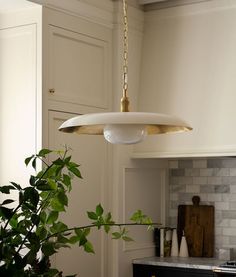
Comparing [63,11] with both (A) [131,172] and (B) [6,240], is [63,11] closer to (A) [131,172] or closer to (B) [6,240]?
(A) [131,172]

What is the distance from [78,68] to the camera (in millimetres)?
4336

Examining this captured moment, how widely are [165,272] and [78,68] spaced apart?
5.41 feet

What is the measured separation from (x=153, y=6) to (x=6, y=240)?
4002mm

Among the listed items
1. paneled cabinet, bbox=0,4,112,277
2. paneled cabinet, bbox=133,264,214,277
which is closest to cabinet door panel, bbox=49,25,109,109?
paneled cabinet, bbox=0,4,112,277

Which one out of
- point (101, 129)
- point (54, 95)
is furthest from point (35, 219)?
point (54, 95)

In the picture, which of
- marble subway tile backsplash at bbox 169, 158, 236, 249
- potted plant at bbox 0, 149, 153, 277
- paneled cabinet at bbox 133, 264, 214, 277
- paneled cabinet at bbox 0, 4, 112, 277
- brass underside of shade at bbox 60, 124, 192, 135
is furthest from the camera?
marble subway tile backsplash at bbox 169, 158, 236, 249

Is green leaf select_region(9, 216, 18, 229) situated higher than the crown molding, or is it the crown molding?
the crown molding

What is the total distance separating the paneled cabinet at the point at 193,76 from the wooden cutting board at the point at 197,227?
625 mm

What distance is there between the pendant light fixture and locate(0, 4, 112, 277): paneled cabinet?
1.84 metres

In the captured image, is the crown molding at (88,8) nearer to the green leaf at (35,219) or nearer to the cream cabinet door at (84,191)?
the cream cabinet door at (84,191)

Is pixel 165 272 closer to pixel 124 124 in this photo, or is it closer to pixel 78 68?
pixel 78 68

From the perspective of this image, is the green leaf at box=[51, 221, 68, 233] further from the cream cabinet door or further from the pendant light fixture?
the cream cabinet door

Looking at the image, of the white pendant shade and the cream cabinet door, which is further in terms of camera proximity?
the cream cabinet door

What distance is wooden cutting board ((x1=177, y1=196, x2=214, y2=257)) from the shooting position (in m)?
4.82
